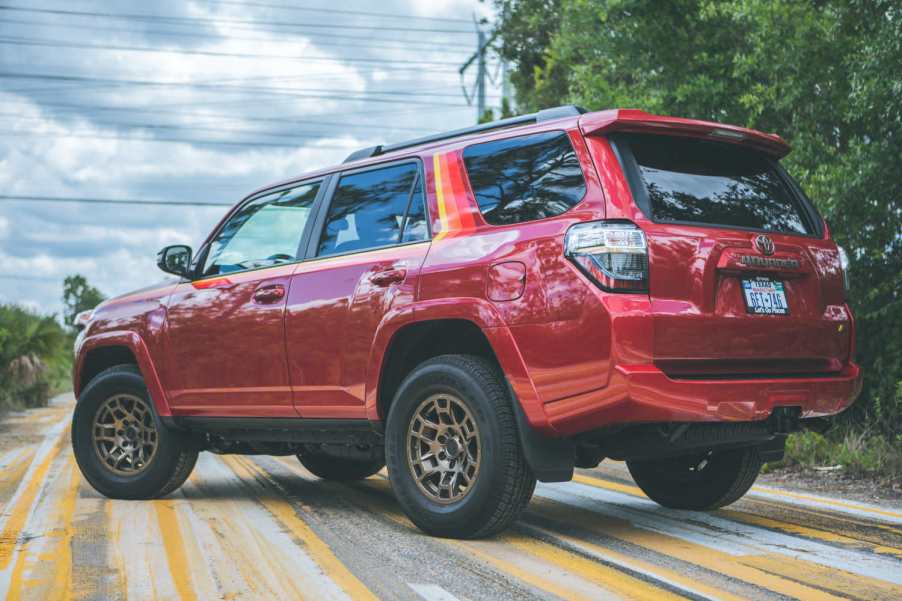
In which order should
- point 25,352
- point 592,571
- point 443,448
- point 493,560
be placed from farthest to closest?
1. point 25,352
2. point 443,448
3. point 493,560
4. point 592,571

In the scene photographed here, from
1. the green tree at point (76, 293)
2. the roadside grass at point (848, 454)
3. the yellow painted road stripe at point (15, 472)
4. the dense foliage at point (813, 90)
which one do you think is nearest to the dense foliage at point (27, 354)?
the yellow painted road stripe at point (15, 472)

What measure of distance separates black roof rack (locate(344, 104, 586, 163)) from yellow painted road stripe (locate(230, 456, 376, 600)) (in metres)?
2.20

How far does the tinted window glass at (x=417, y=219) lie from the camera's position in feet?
19.5

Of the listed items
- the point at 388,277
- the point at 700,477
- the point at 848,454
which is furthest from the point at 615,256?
the point at 848,454

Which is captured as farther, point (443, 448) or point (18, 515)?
point (18, 515)

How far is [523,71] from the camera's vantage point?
27219mm

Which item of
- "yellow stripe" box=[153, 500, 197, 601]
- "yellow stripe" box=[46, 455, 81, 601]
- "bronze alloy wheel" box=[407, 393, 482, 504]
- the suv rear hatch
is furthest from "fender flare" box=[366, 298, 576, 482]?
"yellow stripe" box=[46, 455, 81, 601]

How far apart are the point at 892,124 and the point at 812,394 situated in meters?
5.05

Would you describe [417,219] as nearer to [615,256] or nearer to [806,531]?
[615,256]

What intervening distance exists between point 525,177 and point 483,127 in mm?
594

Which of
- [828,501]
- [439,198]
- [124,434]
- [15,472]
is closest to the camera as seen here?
[439,198]

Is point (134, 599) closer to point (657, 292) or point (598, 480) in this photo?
point (657, 292)

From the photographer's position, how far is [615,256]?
4918 mm

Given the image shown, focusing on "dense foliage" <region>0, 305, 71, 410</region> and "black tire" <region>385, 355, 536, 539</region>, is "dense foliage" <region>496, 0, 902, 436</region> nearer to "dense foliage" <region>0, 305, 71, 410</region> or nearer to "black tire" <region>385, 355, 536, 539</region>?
"black tire" <region>385, 355, 536, 539</region>
